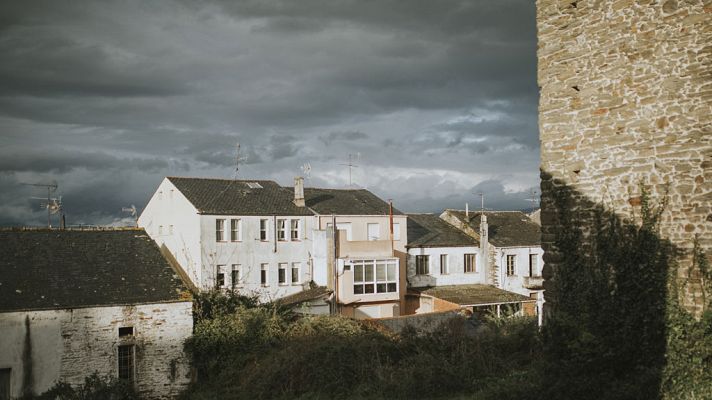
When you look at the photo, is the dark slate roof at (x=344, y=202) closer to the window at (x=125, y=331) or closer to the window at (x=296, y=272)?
the window at (x=296, y=272)

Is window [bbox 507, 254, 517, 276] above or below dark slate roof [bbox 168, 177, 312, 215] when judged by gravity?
below

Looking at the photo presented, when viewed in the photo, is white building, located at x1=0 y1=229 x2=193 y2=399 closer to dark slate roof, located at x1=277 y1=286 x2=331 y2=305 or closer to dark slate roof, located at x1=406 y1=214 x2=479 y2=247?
dark slate roof, located at x1=277 y1=286 x2=331 y2=305

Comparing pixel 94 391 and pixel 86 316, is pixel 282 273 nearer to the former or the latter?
pixel 86 316

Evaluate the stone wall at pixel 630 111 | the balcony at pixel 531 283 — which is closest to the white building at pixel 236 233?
the balcony at pixel 531 283

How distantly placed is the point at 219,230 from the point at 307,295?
6941mm

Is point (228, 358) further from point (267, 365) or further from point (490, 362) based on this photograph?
point (490, 362)

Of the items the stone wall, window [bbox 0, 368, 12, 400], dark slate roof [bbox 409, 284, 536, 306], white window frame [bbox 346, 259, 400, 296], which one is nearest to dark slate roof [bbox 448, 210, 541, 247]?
dark slate roof [bbox 409, 284, 536, 306]

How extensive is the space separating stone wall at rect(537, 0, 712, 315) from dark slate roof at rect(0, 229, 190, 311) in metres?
19.9

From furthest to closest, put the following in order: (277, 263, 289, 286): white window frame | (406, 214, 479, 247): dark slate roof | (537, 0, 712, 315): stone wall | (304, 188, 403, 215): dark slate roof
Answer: (406, 214, 479, 247): dark slate roof < (304, 188, 403, 215): dark slate roof < (277, 263, 289, 286): white window frame < (537, 0, 712, 315): stone wall

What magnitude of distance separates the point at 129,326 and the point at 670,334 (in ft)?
71.3

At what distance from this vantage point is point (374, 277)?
128 ft

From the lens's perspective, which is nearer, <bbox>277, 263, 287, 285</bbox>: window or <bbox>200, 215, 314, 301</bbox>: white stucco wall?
<bbox>200, 215, 314, 301</bbox>: white stucco wall

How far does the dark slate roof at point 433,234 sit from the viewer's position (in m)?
44.0

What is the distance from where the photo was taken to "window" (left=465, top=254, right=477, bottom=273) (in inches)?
1759
